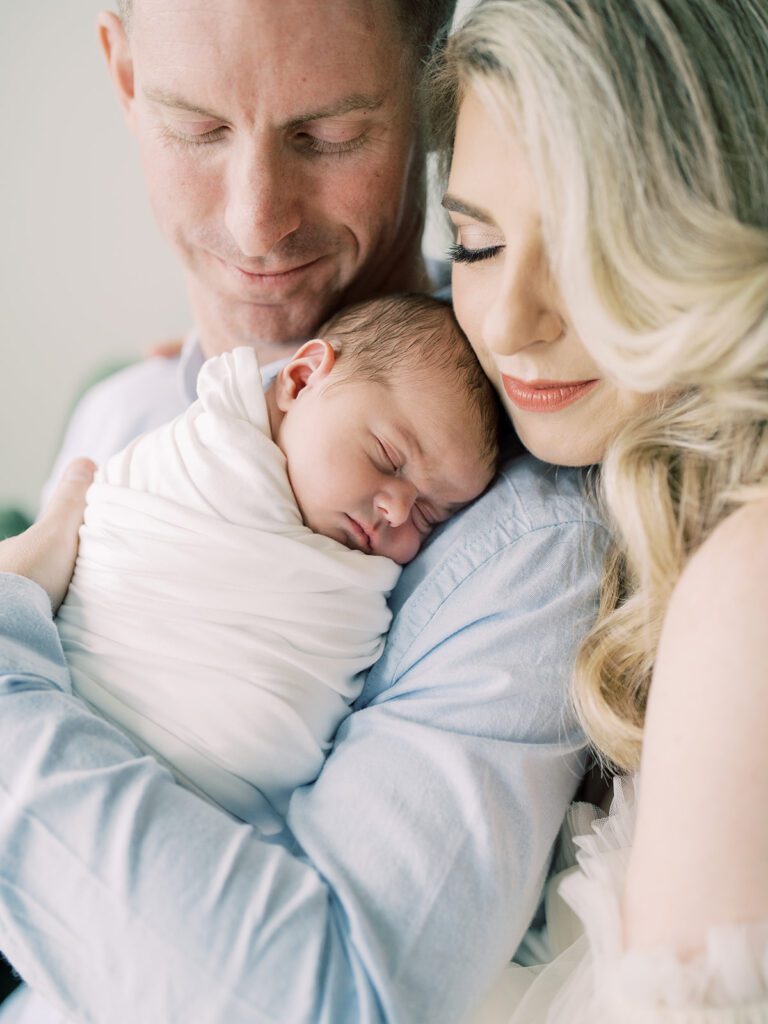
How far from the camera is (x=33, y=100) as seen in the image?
2309 millimetres

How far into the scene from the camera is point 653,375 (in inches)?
39.4

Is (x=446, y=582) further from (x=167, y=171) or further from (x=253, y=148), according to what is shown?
(x=167, y=171)

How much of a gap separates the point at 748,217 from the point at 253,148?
788mm

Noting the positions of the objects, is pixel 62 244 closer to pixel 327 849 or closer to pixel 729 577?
pixel 327 849

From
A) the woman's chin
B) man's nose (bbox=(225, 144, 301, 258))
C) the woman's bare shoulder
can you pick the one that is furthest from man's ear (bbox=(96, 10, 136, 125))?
the woman's bare shoulder

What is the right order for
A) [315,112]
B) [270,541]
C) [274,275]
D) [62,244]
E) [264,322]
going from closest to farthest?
[270,541]
[315,112]
[274,275]
[264,322]
[62,244]

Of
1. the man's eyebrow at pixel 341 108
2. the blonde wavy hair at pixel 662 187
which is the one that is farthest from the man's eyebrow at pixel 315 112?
the blonde wavy hair at pixel 662 187

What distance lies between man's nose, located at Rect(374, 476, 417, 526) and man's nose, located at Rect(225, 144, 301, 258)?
1.56 feet

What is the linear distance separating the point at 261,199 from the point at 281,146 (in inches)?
3.5

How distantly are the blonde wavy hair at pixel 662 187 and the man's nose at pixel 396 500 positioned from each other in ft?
1.31

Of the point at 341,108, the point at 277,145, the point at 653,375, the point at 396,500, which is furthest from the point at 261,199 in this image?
the point at 653,375

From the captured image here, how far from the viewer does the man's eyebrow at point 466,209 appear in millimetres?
1127

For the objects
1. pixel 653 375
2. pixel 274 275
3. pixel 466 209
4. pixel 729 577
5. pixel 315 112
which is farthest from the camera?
pixel 274 275

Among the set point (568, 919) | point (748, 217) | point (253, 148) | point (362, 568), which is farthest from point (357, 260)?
point (568, 919)
